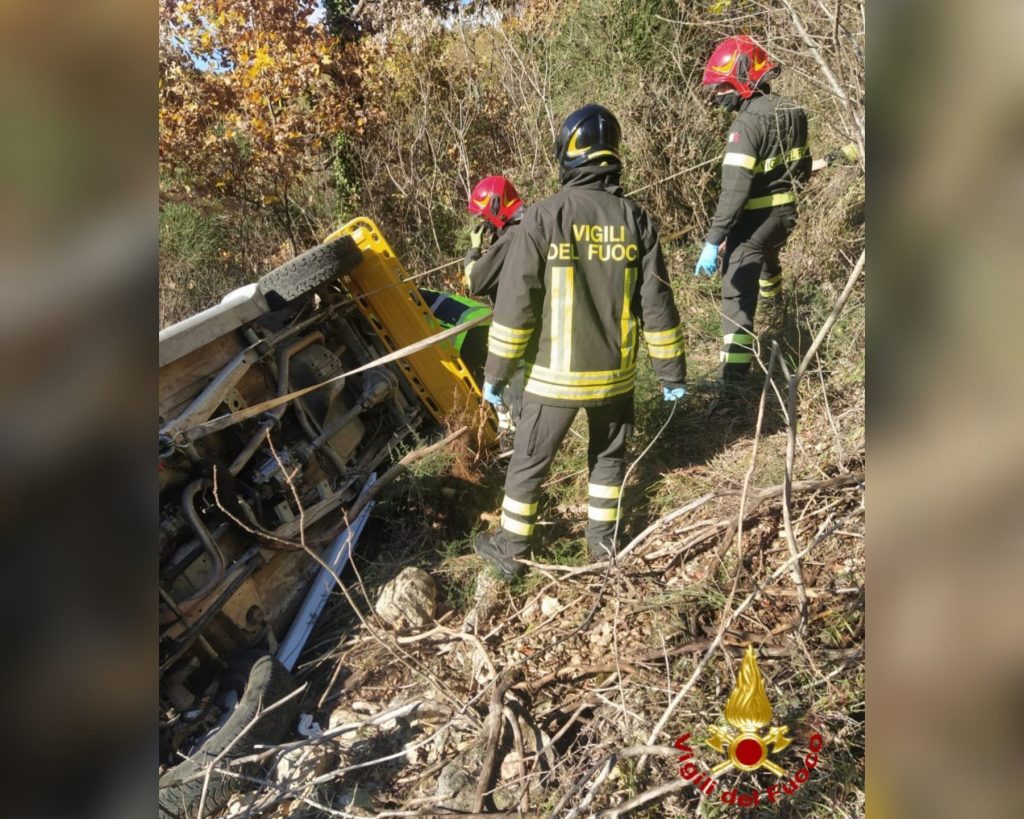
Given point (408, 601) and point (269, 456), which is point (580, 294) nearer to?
point (408, 601)

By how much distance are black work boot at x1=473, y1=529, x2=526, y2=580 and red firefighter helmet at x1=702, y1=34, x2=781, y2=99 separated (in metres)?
3.16

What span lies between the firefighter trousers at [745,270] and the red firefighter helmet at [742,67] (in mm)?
776

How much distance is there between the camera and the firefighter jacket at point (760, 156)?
4.43m

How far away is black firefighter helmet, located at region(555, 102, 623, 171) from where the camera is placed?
3.24 meters

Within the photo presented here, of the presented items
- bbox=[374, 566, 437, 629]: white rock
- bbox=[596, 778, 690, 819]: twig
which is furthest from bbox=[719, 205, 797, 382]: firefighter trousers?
bbox=[596, 778, 690, 819]: twig

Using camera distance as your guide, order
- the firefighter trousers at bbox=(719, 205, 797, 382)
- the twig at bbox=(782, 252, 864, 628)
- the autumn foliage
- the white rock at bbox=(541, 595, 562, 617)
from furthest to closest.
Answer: the autumn foliage < the firefighter trousers at bbox=(719, 205, 797, 382) < the white rock at bbox=(541, 595, 562, 617) < the twig at bbox=(782, 252, 864, 628)

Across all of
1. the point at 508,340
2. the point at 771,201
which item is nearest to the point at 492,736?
the point at 508,340

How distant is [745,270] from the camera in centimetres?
469

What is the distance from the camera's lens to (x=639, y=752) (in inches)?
86.4

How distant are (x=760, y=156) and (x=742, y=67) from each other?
58 cm

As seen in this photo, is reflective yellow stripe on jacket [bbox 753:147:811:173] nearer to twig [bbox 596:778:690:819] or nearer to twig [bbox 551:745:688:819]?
twig [bbox 551:745:688:819]
